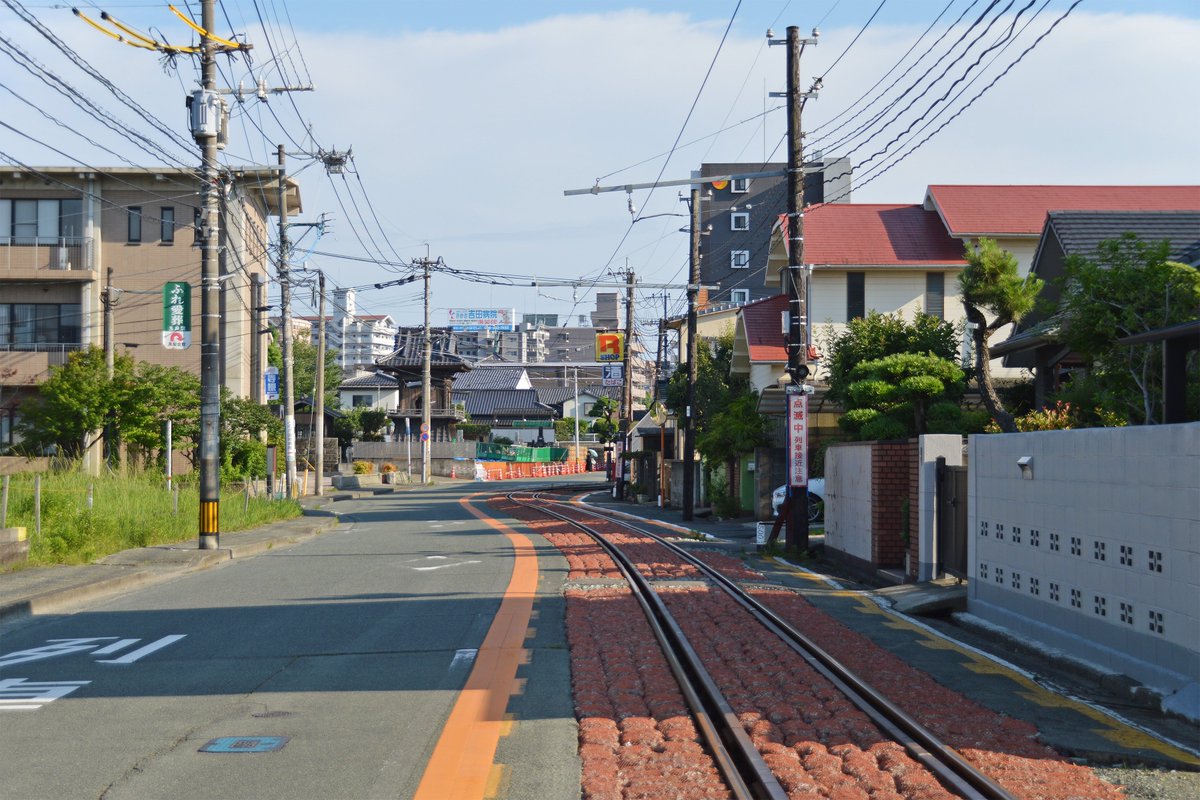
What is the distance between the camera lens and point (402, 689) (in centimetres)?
897

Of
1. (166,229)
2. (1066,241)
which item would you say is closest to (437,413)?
(166,229)

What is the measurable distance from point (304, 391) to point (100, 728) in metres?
89.3

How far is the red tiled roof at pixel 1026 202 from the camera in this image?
36094 millimetres

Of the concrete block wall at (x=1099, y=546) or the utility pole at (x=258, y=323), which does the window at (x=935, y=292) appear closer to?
the utility pole at (x=258, y=323)

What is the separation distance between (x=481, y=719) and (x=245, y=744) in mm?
Result: 1526

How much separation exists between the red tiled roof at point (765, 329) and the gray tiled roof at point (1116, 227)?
14445mm

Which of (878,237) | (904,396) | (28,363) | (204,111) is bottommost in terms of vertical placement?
(904,396)

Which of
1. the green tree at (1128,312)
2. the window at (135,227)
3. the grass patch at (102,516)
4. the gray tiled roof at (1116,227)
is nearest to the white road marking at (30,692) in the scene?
the grass patch at (102,516)

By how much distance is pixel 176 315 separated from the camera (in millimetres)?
23672

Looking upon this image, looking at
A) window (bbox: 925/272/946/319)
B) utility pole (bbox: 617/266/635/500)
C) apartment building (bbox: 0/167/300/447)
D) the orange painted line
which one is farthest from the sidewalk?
utility pole (bbox: 617/266/635/500)

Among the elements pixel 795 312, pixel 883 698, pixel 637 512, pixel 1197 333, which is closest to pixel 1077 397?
pixel 795 312

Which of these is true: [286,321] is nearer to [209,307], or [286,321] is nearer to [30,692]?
[209,307]

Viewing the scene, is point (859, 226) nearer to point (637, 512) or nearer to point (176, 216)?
point (637, 512)

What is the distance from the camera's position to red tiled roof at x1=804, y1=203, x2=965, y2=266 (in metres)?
37.4
